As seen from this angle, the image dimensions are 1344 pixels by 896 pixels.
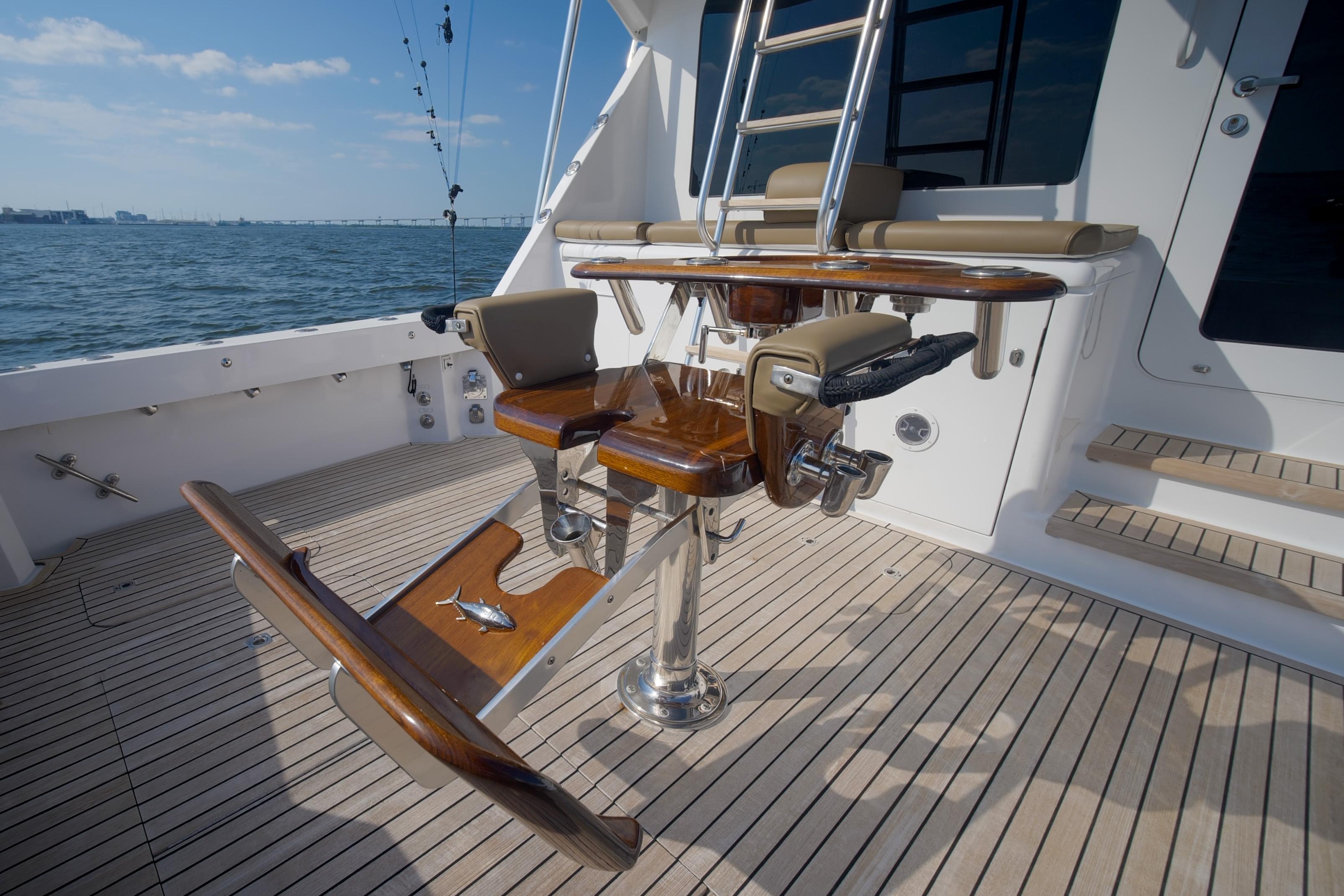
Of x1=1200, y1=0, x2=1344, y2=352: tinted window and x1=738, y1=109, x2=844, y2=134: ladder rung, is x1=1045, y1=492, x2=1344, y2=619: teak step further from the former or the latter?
x1=738, y1=109, x2=844, y2=134: ladder rung

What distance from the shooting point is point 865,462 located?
1025 millimetres

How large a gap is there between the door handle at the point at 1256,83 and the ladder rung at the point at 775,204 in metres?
1.33

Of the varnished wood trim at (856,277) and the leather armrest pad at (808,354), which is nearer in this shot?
the leather armrest pad at (808,354)

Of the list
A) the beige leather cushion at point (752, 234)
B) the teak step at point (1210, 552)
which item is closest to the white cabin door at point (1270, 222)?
the teak step at point (1210, 552)

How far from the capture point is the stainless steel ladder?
160 centimetres

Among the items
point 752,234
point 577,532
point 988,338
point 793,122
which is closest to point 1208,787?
point 988,338

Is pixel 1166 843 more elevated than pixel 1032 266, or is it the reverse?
pixel 1032 266

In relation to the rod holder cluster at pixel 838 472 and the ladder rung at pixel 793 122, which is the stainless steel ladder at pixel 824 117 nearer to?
the ladder rung at pixel 793 122

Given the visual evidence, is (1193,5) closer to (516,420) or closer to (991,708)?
(991,708)

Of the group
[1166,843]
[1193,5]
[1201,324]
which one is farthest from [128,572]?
[1193,5]

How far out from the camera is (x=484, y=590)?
1087 millimetres

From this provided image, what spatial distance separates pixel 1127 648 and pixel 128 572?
3.03 m

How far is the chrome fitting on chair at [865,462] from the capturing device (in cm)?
102

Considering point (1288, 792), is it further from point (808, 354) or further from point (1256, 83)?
point (1256, 83)
